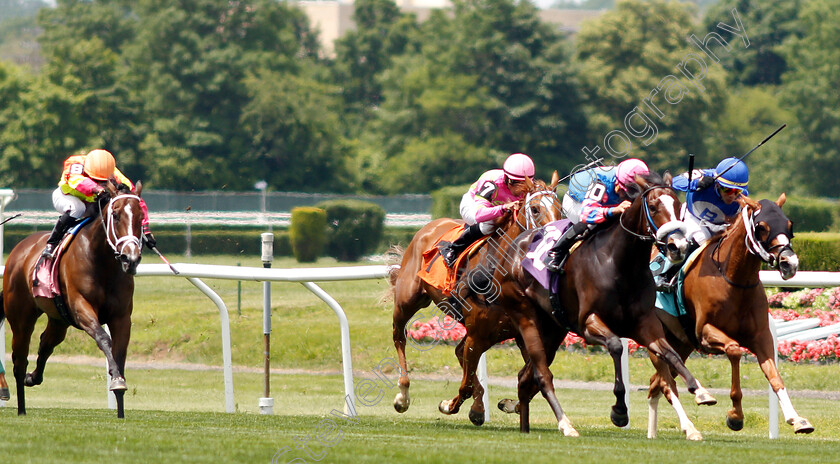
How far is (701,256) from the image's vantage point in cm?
730

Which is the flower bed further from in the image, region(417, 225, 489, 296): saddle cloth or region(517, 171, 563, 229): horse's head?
region(517, 171, 563, 229): horse's head

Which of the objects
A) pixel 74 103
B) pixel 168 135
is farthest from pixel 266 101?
pixel 74 103

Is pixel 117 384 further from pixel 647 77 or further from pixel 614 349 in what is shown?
pixel 647 77

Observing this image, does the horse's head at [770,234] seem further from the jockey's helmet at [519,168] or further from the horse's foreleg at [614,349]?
the jockey's helmet at [519,168]

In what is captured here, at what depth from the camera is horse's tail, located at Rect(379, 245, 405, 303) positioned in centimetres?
866

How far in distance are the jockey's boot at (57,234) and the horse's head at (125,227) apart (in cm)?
58

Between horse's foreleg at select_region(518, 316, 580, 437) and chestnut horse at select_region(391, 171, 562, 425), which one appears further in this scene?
chestnut horse at select_region(391, 171, 562, 425)

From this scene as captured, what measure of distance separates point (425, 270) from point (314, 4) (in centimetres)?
8264

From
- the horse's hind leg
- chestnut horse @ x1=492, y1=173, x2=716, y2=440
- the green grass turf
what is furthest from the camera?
the horse's hind leg

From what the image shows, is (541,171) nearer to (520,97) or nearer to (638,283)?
(520,97)

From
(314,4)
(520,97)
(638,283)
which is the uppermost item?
(314,4)

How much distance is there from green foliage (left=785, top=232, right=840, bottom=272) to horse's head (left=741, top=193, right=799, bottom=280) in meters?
8.68

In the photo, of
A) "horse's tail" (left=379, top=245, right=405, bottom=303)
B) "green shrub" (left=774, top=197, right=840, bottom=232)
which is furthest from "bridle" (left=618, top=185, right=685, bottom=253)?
"green shrub" (left=774, top=197, right=840, bottom=232)

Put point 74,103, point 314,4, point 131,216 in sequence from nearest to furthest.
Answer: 1. point 131,216
2. point 74,103
3. point 314,4
